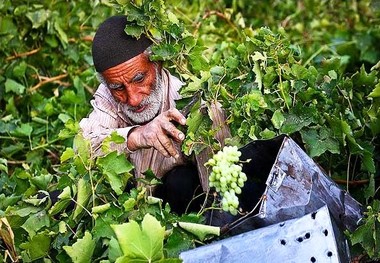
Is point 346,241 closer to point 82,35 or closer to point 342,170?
point 342,170

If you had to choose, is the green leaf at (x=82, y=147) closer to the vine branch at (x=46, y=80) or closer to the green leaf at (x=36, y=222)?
the green leaf at (x=36, y=222)

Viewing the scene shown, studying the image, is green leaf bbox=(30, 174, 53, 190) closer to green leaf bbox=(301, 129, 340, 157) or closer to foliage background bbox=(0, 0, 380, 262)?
foliage background bbox=(0, 0, 380, 262)

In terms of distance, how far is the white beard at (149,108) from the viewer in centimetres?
266

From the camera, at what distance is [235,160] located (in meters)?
2.10

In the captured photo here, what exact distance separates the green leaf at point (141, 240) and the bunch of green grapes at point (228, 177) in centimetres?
28

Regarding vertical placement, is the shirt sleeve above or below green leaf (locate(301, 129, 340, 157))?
below

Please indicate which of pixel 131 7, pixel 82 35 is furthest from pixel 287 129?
pixel 82 35

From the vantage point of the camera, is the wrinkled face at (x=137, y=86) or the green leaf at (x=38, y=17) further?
the green leaf at (x=38, y=17)

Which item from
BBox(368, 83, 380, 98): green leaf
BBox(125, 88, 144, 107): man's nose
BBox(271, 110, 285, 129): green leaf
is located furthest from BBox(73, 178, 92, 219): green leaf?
BBox(368, 83, 380, 98): green leaf

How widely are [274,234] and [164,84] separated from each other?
Result: 35.0 inches

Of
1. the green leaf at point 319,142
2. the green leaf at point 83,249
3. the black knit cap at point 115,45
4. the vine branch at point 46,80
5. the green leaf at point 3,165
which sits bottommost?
the vine branch at point 46,80

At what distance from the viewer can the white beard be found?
2656mm

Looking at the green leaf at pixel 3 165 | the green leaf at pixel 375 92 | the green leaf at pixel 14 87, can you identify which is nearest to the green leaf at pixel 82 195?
the green leaf at pixel 3 165

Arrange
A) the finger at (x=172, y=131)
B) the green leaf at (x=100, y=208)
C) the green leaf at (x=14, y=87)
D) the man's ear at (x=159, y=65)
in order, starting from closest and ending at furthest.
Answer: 1. the green leaf at (x=100, y=208)
2. the finger at (x=172, y=131)
3. the man's ear at (x=159, y=65)
4. the green leaf at (x=14, y=87)
